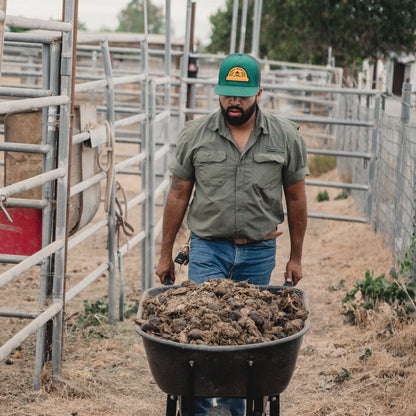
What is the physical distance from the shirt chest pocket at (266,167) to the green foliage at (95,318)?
2.34 meters

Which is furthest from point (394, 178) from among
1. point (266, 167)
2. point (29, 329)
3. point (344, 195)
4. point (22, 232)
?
point (29, 329)

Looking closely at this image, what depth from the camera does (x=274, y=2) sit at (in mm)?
28469

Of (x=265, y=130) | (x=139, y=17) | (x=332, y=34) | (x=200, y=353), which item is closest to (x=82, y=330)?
(x=265, y=130)

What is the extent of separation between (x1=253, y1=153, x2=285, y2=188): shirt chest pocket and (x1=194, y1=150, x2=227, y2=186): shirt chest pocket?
178 millimetres

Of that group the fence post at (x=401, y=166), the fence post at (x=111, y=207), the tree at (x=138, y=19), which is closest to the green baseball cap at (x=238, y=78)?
the fence post at (x=111, y=207)

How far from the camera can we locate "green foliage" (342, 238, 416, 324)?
581 centimetres

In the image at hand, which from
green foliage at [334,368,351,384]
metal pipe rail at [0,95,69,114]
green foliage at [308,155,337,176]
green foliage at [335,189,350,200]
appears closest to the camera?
metal pipe rail at [0,95,69,114]

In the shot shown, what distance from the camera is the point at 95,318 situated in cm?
613

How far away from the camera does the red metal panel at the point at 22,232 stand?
4.57 meters

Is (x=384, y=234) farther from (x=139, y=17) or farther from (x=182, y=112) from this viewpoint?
(x=139, y=17)

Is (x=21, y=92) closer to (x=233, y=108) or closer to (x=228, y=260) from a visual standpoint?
(x=233, y=108)

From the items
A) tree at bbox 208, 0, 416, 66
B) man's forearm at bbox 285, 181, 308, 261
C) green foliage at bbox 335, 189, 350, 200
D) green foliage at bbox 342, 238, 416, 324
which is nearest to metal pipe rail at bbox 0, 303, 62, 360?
man's forearm at bbox 285, 181, 308, 261

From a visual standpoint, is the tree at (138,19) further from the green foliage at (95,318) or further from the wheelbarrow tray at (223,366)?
the wheelbarrow tray at (223,366)

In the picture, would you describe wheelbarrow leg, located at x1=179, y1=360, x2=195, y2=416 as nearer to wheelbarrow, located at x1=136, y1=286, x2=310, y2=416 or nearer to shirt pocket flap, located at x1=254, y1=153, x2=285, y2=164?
wheelbarrow, located at x1=136, y1=286, x2=310, y2=416
